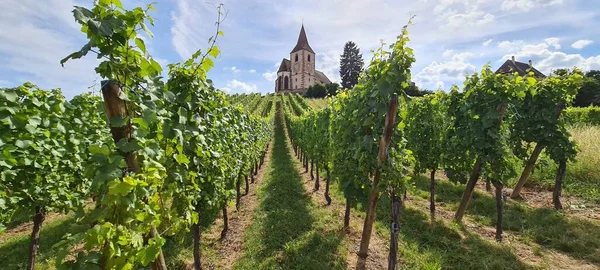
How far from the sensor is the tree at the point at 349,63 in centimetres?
6688

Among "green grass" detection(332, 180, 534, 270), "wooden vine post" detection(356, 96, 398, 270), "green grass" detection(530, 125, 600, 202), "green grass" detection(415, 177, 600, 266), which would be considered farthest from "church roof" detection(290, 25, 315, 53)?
"wooden vine post" detection(356, 96, 398, 270)

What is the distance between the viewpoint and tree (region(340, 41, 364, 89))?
219 feet

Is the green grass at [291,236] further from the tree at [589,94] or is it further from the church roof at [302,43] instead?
the church roof at [302,43]

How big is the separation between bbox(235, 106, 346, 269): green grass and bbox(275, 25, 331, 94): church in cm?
6221

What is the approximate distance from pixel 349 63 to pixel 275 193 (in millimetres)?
62723

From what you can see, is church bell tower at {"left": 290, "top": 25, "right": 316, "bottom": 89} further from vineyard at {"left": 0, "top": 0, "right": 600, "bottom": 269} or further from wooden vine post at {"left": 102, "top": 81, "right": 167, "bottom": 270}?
wooden vine post at {"left": 102, "top": 81, "right": 167, "bottom": 270}

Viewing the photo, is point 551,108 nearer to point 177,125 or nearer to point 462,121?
point 462,121

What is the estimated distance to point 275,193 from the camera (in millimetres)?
9648

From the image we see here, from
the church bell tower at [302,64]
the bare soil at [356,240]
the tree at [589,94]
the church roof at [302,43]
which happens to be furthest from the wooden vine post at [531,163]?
the church roof at [302,43]

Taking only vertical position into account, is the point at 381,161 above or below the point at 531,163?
above

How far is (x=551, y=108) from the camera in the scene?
708cm

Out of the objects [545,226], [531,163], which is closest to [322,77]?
[531,163]

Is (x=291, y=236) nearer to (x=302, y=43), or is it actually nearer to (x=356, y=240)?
(x=356, y=240)

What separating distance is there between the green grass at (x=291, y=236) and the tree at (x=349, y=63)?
60366mm
